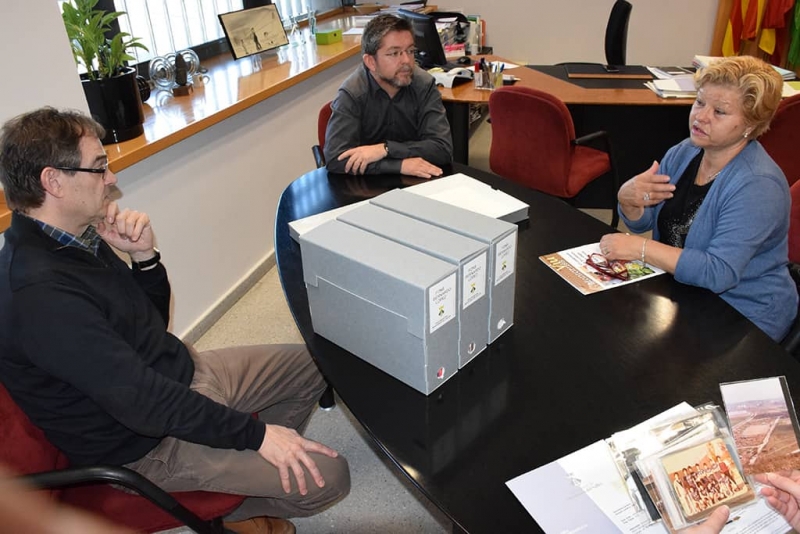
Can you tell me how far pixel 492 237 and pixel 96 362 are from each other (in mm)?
826

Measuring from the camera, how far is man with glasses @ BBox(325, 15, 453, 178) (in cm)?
217

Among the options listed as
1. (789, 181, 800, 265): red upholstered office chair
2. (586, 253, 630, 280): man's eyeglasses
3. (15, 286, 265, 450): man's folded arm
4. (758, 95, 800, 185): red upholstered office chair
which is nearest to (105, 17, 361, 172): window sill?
(15, 286, 265, 450): man's folded arm

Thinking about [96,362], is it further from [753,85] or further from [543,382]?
[753,85]

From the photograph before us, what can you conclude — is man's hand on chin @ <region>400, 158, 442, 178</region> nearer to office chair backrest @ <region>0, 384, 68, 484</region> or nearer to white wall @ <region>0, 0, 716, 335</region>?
white wall @ <region>0, 0, 716, 335</region>

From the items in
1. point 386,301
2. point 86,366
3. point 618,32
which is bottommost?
point 86,366

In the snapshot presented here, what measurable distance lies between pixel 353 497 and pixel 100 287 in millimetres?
1023

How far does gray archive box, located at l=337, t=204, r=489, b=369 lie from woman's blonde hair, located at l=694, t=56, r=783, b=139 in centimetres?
88

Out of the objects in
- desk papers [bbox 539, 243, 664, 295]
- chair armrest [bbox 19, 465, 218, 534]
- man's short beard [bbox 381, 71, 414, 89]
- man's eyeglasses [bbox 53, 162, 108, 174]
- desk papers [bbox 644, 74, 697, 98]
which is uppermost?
man's eyeglasses [bbox 53, 162, 108, 174]

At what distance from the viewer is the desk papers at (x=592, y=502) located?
2.90 ft

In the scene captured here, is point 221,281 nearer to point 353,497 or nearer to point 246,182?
point 246,182

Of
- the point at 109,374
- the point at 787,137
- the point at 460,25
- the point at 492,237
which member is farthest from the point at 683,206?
the point at 460,25

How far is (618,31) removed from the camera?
3.78 m

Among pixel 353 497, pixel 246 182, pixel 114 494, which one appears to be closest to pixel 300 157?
pixel 246 182

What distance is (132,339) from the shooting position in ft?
4.42
